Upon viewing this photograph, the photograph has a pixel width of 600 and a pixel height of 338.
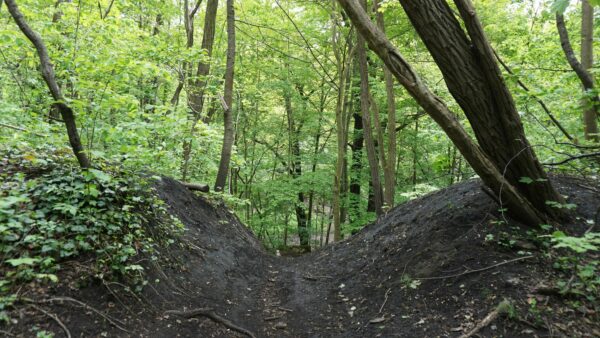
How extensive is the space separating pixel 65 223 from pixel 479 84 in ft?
15.5

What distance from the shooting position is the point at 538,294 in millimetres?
3346

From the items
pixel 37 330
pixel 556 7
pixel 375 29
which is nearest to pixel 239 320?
pixel 37 330

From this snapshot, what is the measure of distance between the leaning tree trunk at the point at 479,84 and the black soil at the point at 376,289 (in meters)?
0.76

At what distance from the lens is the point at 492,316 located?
10.8 ft

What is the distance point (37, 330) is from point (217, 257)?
3.72 m

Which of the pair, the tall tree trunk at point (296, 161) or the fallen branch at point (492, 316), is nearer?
the fallen branch at point (492, 316)

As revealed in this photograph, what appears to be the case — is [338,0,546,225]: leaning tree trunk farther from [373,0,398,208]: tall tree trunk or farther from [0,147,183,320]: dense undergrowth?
[373,0,398,208]: tall tree trunk

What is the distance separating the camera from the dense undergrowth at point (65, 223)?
10.5ft

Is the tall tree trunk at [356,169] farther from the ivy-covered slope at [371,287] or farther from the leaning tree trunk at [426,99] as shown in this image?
the leaning tree trunk at [426,99]

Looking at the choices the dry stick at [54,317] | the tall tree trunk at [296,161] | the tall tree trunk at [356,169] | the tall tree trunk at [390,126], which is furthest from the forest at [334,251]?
the tall tree trunk at [296,161]

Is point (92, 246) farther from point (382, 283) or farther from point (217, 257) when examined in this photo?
point (382, 283)

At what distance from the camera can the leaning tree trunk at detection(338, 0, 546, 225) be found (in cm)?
387

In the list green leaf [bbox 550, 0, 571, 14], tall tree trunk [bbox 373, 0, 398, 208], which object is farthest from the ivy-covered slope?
tall tree trunk [bbox 373, 0, 398, 208]

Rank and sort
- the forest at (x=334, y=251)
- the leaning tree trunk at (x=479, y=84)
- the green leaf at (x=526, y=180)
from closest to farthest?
1. the forest at (x=334, y=251)
2. the leaning tree trunk at (x=479, y=84)
3. the green leaf at (x=526, y=180)
